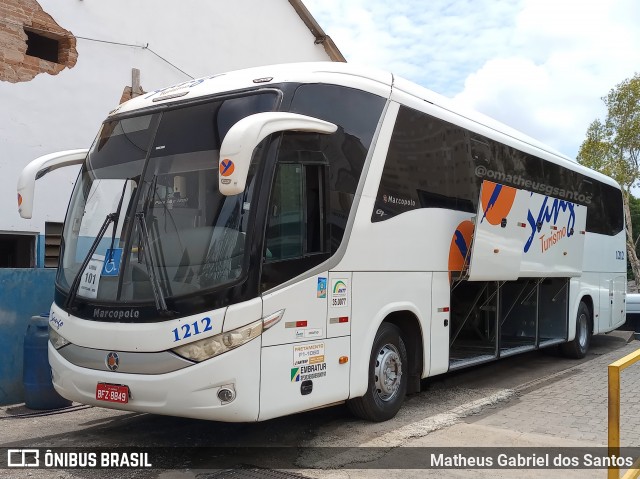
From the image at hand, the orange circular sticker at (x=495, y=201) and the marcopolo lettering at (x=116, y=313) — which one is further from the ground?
the orange circular sticker at (x=495, y=201)

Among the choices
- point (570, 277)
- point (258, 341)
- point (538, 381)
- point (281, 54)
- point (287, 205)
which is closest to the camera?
point (258, 341)

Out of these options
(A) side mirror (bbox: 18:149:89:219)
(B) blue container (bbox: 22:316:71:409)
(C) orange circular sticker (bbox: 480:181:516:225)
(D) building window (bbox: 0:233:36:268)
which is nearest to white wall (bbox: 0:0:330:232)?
(D) building window (bbox: 0:233:36:268)

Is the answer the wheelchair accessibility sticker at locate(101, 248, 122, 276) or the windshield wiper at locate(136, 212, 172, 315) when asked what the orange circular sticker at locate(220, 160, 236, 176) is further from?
the wheelchair accessibility sticker at locate(101, 248, 122, 276)

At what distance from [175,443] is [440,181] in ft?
13.4

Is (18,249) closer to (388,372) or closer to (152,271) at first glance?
(152,271)

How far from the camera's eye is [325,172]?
18.9 ft

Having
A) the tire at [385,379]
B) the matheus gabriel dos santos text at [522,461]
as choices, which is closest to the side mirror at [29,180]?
the tire at [385,379]

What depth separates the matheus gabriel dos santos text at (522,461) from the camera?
17.6ft

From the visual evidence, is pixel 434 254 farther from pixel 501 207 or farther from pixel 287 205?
pixel 287 205

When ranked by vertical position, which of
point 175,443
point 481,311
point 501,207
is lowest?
point 175,443

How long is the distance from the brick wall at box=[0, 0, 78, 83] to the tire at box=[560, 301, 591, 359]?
32.7ft

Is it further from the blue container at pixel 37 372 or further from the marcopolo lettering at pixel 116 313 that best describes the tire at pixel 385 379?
the blue container at pixel 37 372

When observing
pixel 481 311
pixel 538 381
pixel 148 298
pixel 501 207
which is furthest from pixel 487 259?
pixel 148 298

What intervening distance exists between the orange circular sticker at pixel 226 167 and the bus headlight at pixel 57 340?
227 centimetres
